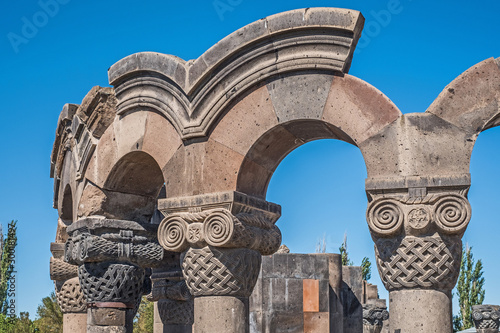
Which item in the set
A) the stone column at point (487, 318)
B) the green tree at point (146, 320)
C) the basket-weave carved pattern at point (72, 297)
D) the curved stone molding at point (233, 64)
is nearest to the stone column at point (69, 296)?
the basket-weave carved pattern at point (72, 297)

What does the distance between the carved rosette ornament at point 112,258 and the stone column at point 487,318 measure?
8.80 meters

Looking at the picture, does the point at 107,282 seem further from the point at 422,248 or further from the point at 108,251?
the point at 422,248

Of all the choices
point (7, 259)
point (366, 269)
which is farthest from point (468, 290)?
point (7, 259)

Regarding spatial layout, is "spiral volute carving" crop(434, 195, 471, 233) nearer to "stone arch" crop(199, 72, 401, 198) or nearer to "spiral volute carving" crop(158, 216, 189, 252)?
"stone arch" crop(199, 72, 401, 198)

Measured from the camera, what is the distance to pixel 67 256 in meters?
8.38

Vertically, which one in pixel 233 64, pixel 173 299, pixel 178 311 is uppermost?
pixel 233 64

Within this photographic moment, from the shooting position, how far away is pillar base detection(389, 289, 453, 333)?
5699 millimetres

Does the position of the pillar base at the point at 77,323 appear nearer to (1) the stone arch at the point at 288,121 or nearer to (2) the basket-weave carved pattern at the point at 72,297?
(2) the basket-weave carved pattern at the point at 72,297

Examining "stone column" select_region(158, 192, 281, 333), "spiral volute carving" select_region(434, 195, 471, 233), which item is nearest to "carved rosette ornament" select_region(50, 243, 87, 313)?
"stone column" select_region(158, 192, 281, 333)

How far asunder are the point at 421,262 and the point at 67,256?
422 centimetres

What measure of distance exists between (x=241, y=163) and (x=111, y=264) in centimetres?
209

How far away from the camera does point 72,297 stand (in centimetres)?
902

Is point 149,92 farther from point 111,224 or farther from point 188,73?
point 111,224

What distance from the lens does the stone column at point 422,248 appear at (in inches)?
225
